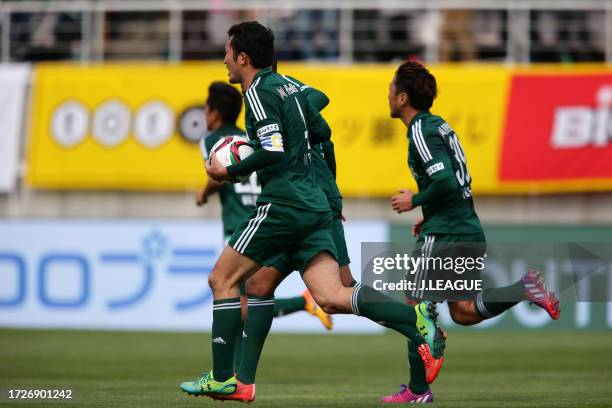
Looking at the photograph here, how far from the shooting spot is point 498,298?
7.78 m

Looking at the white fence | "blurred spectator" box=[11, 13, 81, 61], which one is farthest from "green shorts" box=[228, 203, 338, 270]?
"blurred spectator" box=[11, 13, 81, 61]

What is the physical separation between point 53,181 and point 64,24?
99.0 inches

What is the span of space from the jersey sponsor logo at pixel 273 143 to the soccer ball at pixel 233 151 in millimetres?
188

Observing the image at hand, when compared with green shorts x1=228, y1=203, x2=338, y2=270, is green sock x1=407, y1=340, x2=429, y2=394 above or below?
below

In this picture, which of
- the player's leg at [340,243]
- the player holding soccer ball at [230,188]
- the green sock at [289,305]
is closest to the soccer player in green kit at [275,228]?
the player's leg at [340,243]

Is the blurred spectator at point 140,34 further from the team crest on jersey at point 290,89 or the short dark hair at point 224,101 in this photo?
the team crest on jersey at point 290,89

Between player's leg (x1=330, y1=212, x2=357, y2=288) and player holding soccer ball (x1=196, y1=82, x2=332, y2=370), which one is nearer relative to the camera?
player's leg (x1=330, y1=212, x2=357, y2=288)

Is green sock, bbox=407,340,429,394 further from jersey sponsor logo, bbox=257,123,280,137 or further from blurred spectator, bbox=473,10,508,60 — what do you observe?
blurred spectator, bbox=473,10,508,60

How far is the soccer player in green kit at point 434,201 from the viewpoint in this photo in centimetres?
743

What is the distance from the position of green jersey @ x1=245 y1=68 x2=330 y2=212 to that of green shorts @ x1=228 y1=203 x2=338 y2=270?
2.2 inches

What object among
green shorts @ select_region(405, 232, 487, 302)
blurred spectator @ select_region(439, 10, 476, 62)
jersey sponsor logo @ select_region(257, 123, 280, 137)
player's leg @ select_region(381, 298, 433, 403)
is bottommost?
player's leg @ select_region(381, 298, 433, 403)

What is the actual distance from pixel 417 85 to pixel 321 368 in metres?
3.93

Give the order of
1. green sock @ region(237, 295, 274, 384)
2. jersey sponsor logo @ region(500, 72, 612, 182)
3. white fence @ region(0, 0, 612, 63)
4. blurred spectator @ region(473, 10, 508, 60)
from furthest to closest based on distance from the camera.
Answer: blurred spectator @ region(473, 10, 508, 60) → white fence @ region(0, 0, 612, 63) → jersey sponsor logo @ region(500, 72, 612, 182) → green sock @ region(237, 295, 274, 384)

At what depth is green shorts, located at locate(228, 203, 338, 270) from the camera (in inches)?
269
